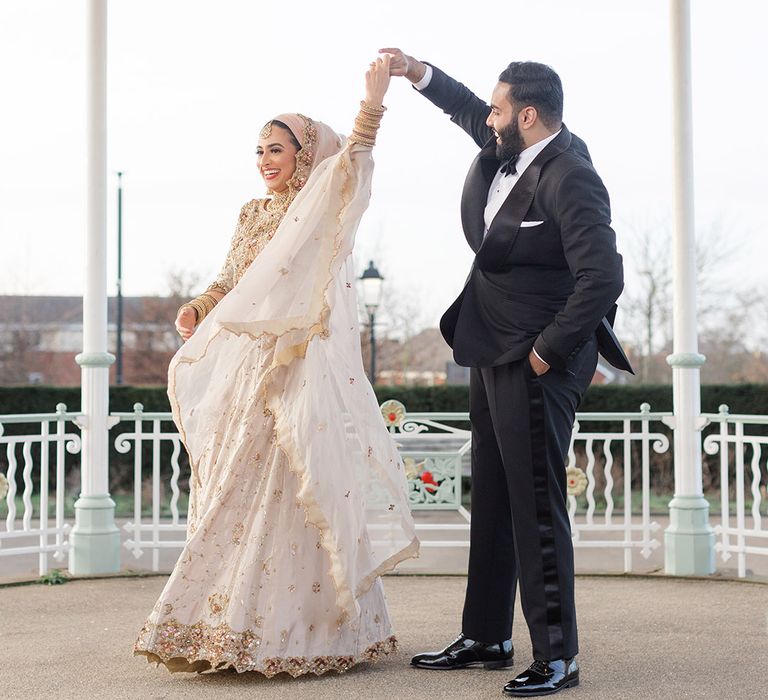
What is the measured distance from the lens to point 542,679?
290cm

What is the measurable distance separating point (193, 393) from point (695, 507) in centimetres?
296

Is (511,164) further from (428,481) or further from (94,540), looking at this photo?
(94,540)

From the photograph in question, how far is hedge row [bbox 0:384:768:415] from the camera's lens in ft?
39.9

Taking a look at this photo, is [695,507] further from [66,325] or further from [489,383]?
[66,325]

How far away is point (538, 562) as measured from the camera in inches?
116

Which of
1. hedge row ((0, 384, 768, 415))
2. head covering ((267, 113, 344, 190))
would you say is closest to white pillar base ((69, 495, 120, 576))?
head covering ((267, 113, 344, 190))

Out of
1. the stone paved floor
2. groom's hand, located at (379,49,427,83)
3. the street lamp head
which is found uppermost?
the street lamp head

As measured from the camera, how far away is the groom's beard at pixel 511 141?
3.03 m

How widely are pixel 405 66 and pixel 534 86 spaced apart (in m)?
0.41

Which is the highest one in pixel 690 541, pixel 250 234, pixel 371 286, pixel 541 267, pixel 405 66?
pixel 371 286

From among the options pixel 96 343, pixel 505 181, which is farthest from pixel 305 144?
pixel 96 343

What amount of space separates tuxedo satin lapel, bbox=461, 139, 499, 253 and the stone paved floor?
133 cm

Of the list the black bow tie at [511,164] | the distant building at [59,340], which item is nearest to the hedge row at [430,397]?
the distant building at [59,340]

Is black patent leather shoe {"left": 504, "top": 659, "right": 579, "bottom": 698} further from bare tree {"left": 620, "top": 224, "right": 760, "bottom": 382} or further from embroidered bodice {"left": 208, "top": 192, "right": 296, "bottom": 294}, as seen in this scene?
bare tree {"left": 620, "top": 224, "right": 760, "bottom": 382}
